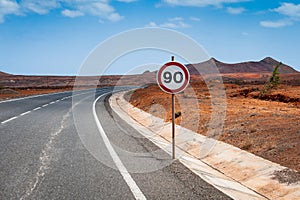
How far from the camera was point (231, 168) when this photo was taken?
7.17m

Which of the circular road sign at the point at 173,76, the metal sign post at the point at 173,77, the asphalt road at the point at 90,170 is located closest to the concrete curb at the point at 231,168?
the asphalt road at the point at 90,170

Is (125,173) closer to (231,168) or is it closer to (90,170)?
(90,170)

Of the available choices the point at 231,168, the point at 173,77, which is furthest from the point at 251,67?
the point at 231,168

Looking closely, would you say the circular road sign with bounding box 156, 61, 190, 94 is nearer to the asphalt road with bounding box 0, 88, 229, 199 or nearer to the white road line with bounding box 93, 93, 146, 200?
the asphalt road with bounding box 0, 88, 229, 199

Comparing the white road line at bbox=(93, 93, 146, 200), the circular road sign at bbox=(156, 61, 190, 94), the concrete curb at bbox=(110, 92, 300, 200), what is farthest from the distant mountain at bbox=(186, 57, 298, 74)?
the circular road sign at bbox=(156, 61, 190, 94)

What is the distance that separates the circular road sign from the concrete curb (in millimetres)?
1623

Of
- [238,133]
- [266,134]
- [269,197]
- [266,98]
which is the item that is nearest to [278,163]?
[269,197]

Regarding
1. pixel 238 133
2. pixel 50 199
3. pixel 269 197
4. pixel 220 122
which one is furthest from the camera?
pixel 220 122

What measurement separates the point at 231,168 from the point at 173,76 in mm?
2412

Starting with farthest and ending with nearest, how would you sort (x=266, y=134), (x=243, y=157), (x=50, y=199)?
(x=266, y=134) → (x=243, y=157) → (x=50, y=199)

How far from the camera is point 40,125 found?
13.3 m

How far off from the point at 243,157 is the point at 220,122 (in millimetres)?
4725

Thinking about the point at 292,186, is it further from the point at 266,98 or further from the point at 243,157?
the point at 266,98

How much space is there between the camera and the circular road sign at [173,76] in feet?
26.6
